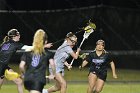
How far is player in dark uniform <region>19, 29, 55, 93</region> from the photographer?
35.8ft

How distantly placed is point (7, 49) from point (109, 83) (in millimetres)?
8196

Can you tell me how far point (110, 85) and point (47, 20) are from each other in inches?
386

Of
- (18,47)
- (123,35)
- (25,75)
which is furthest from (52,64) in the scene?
(123,35)

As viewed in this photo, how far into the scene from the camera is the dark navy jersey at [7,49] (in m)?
14.2

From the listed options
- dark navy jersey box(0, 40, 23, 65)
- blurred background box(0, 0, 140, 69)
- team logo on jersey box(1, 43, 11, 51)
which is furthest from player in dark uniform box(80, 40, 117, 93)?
blurred background box(0, 0, 140, 69)

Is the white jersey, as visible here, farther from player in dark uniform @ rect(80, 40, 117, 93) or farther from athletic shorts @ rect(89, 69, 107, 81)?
athletic shorts @ rect(89, 69, 107, 81)

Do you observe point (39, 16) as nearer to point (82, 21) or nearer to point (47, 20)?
point (47, 20)

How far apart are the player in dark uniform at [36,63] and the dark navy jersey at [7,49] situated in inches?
123

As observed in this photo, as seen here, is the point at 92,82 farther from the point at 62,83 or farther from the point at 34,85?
the point at 34,85

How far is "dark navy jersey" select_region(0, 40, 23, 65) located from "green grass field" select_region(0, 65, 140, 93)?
159 inches

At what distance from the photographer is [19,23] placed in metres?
29.5

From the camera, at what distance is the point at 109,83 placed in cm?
2169

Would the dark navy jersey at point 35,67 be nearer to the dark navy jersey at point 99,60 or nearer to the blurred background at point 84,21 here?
the dark navy jersey at point 99,60

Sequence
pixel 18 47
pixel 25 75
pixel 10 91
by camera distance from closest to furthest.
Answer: pixel 25 75 < pixel 18 47 < pixel 10 91
